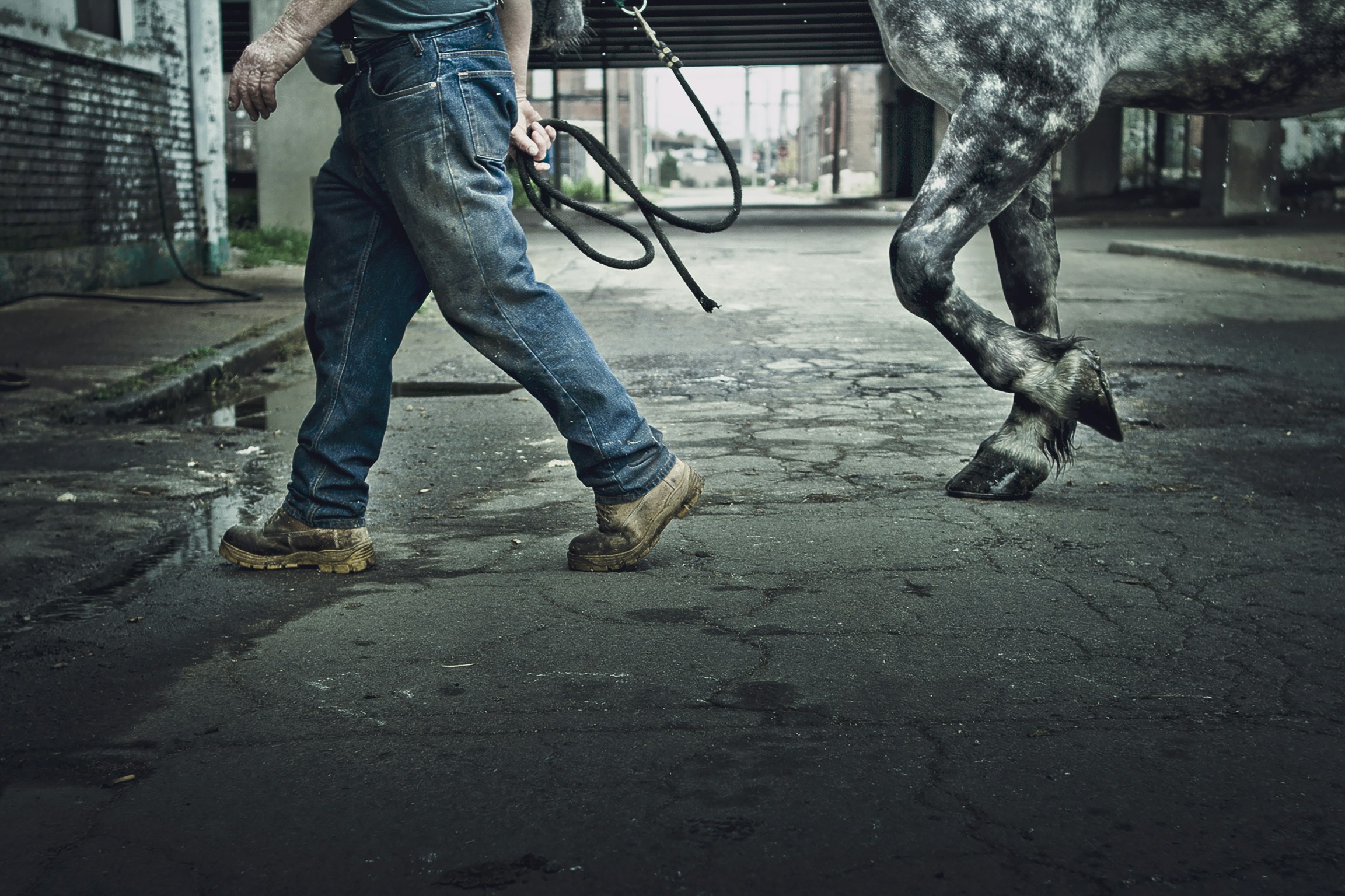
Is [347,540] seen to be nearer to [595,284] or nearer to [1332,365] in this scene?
[1332,365]

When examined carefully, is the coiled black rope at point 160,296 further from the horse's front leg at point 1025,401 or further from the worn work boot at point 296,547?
the horse's front leg at point 1025,401

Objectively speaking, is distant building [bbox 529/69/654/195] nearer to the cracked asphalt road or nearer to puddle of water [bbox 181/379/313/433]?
puddle of water [bbox 181/379/313/433]

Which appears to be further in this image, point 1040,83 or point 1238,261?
point 1238,261

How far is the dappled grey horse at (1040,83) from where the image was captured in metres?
3.56

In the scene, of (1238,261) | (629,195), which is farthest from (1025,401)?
(1238,261)

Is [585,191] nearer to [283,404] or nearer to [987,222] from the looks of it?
[283,404]

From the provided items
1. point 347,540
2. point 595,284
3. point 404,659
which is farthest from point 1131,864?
point 595,284

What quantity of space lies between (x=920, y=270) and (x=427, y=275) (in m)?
1.31

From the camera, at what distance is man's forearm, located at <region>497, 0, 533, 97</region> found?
136 inches

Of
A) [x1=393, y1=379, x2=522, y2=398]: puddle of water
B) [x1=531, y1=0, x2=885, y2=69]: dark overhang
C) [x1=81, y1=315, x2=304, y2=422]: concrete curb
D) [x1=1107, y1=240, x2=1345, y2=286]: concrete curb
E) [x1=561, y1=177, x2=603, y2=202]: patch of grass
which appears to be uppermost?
[x1=531, y1=0, x2=885, y2=69]: dark overhang

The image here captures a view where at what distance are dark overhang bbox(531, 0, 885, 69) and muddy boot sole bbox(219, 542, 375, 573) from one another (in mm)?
12090

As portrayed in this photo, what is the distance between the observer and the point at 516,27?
3.47 m

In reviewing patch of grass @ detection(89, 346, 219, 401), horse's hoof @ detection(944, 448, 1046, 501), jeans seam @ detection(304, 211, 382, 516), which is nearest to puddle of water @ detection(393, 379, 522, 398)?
patch of grass @ detection(89, 346, 219, 401)

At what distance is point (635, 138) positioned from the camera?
7044cm
